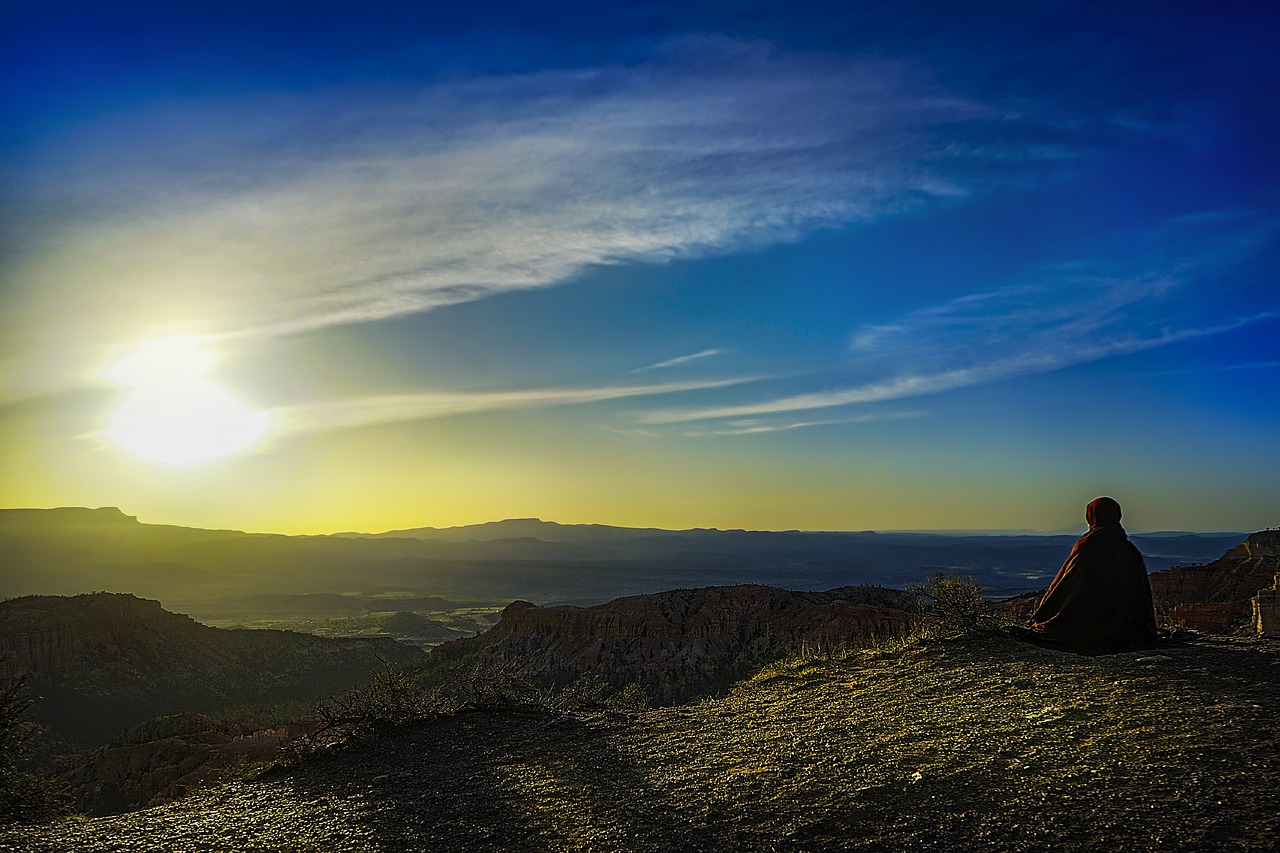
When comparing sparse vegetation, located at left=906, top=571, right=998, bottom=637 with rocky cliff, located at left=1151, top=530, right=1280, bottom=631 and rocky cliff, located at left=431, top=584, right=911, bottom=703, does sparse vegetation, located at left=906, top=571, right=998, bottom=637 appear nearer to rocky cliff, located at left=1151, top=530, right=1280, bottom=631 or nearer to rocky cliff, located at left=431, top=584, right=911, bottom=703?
rocky cliff, located at left=1151, top=530, right=1280, bottom=631

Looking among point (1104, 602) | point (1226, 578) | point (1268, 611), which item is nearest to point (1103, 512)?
point (1104, 602)

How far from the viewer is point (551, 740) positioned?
8.81 meters

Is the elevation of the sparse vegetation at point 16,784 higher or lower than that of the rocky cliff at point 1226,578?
higher

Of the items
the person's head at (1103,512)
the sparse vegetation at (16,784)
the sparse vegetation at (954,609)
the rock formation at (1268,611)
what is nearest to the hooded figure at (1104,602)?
the person's head at (1103,512)

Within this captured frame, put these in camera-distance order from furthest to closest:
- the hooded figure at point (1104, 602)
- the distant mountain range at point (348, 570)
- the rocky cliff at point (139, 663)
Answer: the distant mountain range at point (348, 570) → the rocky cliff at point (139, 663) → the hooded figure at point (1104, 602)

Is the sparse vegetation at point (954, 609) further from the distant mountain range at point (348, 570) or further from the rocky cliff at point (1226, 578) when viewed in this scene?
the distant mountain range at point (348, 570)

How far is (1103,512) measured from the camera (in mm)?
9711

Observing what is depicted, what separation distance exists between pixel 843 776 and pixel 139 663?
5982 cm

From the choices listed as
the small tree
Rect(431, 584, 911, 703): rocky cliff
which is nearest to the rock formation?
the small tree

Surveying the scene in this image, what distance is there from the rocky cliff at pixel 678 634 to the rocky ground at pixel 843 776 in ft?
97.0

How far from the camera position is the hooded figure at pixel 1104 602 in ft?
29.3

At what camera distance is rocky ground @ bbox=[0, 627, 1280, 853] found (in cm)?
485

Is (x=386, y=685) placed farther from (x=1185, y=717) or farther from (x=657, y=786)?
(x=1185, y=717)

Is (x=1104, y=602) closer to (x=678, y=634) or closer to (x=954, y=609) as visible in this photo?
(x=954, y=609)
